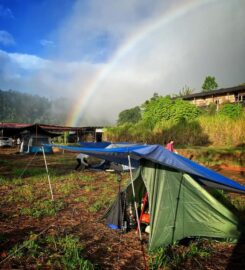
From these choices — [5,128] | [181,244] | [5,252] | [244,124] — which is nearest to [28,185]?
[5,252]

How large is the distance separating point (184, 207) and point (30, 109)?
14137cm

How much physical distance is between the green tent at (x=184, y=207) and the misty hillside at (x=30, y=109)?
119269 mm

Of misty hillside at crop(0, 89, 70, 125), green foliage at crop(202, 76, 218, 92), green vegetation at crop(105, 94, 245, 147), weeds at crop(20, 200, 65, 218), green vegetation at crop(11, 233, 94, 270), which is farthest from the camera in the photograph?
misty hillside at crop(0, 89, 70, 125)

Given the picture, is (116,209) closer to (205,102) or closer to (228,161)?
(228,161)

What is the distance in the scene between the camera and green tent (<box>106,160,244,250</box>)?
5680 mm

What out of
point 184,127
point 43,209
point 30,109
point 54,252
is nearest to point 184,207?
point 54,252

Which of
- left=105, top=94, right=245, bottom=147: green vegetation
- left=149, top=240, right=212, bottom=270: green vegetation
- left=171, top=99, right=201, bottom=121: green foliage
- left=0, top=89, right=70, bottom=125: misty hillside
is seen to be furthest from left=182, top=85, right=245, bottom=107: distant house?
left=0, top=89, right=70, bottom=125: misty hillside

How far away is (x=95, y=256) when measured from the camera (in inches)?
203

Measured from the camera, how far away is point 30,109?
454ft

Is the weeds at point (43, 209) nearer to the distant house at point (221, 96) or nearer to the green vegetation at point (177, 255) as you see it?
the green vegetation at point (177, 255)

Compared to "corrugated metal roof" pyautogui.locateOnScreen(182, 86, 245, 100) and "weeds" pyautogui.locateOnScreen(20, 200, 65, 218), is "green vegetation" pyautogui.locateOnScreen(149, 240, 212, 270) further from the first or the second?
"corrugated metal roof" pyautogui.locateOnScreen(182, 86, 245, 100)

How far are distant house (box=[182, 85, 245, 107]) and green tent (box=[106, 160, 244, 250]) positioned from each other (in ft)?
97.4

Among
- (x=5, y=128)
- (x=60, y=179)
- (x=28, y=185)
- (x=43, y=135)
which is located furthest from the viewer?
(x=5, y=128)

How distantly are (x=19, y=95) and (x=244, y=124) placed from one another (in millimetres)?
139691
